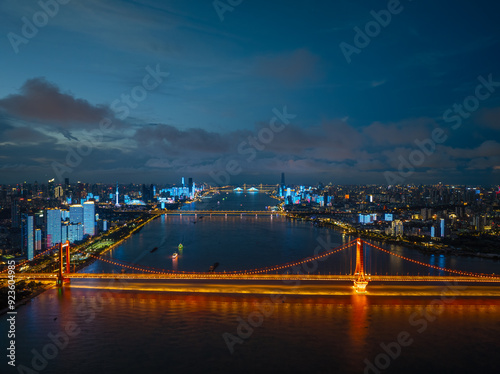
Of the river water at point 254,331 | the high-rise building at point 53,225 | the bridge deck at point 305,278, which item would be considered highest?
the high-rise building at point 53,225

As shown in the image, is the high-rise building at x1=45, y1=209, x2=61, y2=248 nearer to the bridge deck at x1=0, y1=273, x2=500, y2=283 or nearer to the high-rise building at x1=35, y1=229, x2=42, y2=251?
the high-rise building at x1=35, y1=229, x2=42, y2=251

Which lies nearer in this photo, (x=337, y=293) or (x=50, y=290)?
(x=337, y=293)

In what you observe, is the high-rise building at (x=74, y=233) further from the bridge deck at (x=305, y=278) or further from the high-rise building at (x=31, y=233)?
the bridge deck at (x=305, y=278)

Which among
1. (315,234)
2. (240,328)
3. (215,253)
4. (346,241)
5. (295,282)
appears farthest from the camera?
(315,234)

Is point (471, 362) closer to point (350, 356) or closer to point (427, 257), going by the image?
point (350, 356)

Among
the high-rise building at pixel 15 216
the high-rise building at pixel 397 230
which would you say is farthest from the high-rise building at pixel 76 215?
the high-rise building at pixel 397 230

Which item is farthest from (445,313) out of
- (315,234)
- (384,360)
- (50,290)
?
(315,234)
